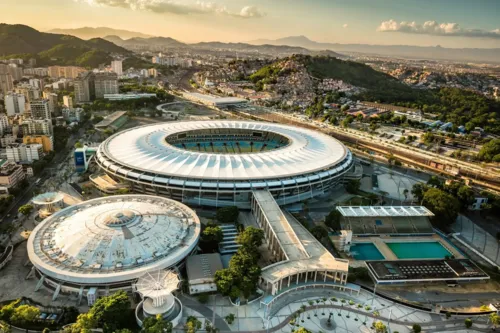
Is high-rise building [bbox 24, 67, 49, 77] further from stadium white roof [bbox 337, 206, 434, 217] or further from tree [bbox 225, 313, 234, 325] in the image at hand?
tree [bbox 225, 313, 234, 325]

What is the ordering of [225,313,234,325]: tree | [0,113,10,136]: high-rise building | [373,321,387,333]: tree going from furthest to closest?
[0,113,10,136]: high-rise building
[225,313,234,325]: tree
[373,321,387,333]: tree

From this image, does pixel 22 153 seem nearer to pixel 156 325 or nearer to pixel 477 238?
pixel 156 325

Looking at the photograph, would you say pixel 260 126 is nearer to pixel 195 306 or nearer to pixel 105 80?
pixel 195 306

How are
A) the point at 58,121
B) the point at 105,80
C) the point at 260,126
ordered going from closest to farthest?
the point at 260,126
the point at 58,121
the point at 105,80

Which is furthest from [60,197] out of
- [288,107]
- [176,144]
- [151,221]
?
[288,107]

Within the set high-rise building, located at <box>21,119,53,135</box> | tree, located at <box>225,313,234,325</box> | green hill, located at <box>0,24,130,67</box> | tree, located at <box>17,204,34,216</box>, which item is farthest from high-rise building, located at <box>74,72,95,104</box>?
tree, located at <box>225,313,234,325</box>
